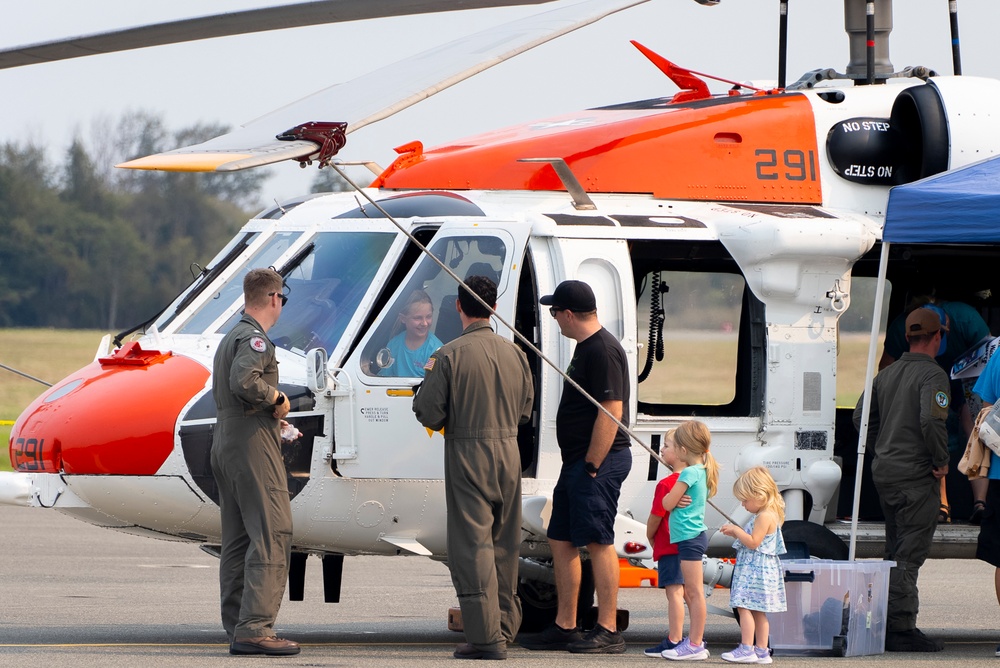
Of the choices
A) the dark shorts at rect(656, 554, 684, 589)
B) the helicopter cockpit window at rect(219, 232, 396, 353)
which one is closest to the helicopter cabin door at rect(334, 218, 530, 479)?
the helicopter cockpit window at rect(219, 232, 396, 353)

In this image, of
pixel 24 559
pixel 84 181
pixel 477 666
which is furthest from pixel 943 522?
pixel 84 181

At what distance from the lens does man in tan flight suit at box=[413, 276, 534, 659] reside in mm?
7496

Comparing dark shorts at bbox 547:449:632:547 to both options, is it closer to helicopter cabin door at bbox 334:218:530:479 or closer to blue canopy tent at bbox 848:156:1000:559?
helicopter cabin door at bbox 334:218:530:479

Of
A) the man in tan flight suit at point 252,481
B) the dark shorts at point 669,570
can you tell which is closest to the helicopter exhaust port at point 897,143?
the dark shorts at point 669,570

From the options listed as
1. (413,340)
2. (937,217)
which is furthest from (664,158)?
(413,340)

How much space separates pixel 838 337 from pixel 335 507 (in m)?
2.87

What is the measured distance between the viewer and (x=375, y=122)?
6.83 m

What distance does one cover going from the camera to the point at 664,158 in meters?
8.80

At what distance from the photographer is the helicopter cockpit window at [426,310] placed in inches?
318

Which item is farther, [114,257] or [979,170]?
[114,257]

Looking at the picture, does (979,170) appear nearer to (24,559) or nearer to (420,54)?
(420,54)

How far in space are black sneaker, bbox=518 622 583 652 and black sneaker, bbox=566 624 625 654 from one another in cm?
4

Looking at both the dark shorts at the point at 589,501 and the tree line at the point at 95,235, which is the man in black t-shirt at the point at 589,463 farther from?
the tree line at the point at 95,235

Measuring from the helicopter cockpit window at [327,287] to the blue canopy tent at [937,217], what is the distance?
258cm
